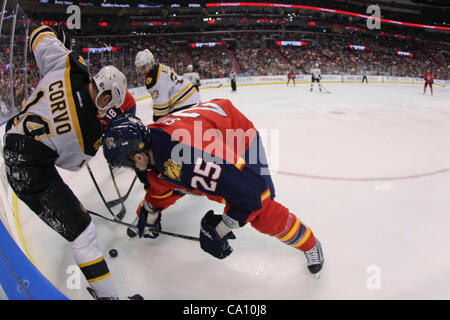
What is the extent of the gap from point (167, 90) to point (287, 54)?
1025 inches

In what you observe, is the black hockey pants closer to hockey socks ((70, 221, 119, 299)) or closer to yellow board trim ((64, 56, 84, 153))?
hockey socks ((70, 221, 119, 299))

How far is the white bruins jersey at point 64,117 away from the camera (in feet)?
4.94

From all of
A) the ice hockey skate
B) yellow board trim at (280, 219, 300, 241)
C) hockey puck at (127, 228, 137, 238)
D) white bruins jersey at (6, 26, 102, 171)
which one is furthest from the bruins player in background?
the ice hockey skate

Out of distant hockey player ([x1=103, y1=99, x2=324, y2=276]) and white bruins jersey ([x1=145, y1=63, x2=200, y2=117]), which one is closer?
distant hockey player ([x1=103, y1=99, x2=324, y2=276])

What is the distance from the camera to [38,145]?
4.92 feet

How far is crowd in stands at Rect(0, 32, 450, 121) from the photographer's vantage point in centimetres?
2064

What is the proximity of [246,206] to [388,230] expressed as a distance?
154cm

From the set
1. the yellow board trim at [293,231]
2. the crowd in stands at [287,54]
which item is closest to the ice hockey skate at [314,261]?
the yellow board trim at [293,231]

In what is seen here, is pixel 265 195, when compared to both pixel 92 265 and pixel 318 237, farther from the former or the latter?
pixel 318 237

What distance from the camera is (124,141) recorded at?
1315mm

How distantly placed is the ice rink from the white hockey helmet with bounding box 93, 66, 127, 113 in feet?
3.56

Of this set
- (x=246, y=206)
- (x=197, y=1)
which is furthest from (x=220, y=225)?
(x=197, y=1)

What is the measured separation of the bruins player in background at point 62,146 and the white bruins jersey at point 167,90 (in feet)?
4.86

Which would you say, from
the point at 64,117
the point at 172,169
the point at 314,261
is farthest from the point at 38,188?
the point at 314,261
